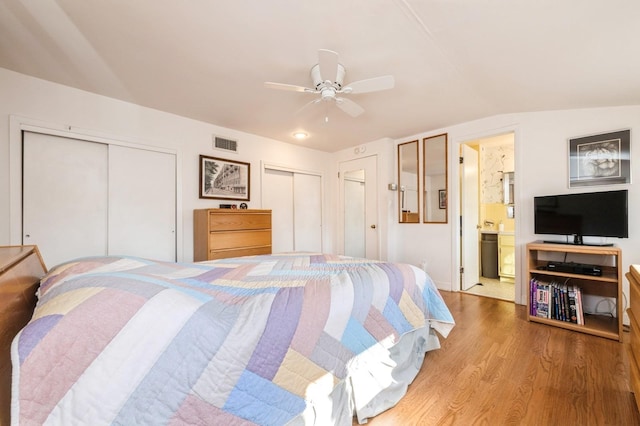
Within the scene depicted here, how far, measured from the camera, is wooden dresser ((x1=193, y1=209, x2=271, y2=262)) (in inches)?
122

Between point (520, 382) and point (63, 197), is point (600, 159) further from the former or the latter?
point (63, 197)

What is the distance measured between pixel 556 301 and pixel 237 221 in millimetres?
3572

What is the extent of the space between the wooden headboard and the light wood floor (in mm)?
1500

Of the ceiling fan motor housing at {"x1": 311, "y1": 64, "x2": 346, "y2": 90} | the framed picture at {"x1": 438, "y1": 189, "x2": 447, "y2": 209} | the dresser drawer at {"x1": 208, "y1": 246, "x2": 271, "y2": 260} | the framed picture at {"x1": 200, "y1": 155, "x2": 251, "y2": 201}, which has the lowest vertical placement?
the dresser drawer at {"x1": 208, "y1": 246, "x2": 271, "y2": 260}

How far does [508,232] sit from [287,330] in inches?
181

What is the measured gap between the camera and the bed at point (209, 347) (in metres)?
0.73

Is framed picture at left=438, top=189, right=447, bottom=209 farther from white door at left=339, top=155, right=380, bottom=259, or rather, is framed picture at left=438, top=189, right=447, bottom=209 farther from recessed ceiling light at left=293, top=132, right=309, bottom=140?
recessed ceiling light at left=293, top=132, right=309, bottom=140

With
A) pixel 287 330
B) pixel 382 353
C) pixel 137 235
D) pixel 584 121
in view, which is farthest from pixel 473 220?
pixel 137 235

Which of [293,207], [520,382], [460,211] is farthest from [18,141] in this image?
[460,211]

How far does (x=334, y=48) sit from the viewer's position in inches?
76.7

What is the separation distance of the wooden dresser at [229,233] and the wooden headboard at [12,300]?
5.54 ft

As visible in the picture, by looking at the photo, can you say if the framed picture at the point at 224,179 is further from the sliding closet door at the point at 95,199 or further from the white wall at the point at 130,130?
the sliding closet door at the point at 95,199

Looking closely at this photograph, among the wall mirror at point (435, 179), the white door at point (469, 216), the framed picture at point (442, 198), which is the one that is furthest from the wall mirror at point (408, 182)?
the white door at point (469, 216)

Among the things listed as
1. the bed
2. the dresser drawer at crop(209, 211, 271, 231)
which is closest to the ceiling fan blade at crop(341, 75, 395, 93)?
the bed
